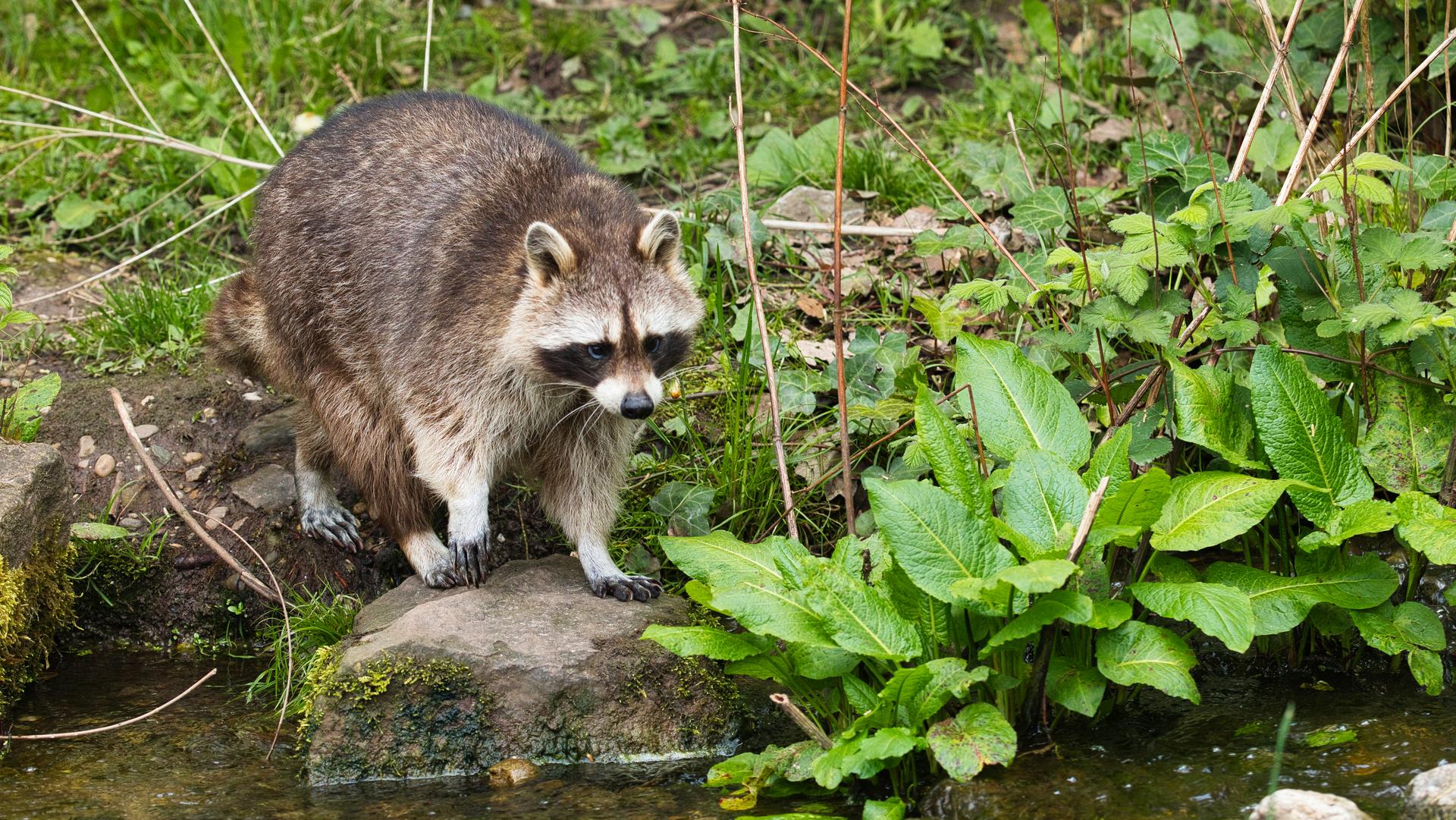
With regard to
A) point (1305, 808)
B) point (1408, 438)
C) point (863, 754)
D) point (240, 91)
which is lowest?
point (863, 754)

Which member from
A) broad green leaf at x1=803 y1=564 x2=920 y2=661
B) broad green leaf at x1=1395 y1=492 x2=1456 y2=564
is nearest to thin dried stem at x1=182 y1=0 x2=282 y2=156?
broad green leaf at x1=803 y1=564 x2=920 y2=661

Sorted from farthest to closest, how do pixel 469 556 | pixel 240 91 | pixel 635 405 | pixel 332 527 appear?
pixel 240 91, pixel 332 527, pixel 469 556, pixel 635 405

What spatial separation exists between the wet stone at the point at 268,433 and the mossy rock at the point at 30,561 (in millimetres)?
892

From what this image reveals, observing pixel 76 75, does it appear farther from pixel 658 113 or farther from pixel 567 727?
pixel 567 727

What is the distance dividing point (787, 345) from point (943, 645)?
186 cm

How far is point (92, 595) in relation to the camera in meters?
4.50

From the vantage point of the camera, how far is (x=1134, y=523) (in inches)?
127

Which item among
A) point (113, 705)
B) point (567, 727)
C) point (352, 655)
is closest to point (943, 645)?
point (567, 727)

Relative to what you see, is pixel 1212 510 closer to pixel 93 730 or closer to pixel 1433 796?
pixel 1433 796

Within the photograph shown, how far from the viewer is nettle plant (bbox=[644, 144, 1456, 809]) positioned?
3.10 metres

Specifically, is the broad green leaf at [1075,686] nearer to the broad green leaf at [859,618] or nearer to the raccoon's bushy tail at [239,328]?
the broad green leaf at [859,618]

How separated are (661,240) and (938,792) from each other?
1.84m

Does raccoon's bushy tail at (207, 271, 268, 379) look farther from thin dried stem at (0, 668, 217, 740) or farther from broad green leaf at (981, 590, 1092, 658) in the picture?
broad green leaf at (981, 590, 1092, 658)

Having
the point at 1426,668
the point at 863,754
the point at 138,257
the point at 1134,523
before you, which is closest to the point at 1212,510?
the point at 1134,523
